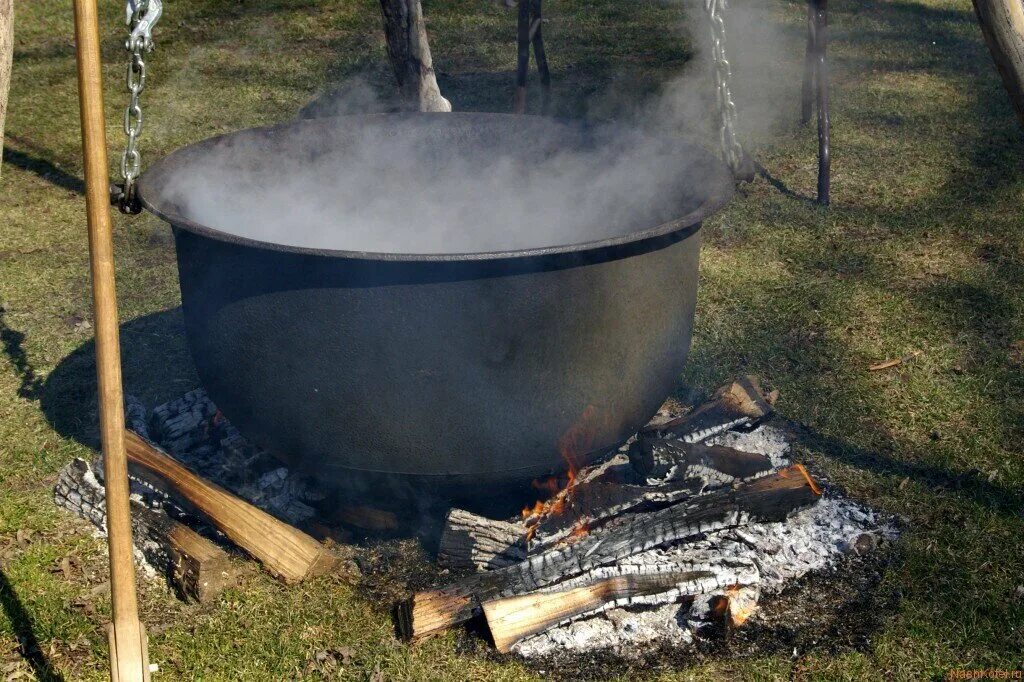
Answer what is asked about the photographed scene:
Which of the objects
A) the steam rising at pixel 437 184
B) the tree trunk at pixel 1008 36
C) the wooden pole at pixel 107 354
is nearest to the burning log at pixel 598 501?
the steam rising at pixel 437 184

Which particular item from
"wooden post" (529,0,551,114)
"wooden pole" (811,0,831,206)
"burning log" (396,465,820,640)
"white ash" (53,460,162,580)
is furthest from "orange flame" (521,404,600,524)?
"wooden post" (529,0,551,114)

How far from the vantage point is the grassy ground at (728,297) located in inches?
101

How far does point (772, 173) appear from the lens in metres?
5.94

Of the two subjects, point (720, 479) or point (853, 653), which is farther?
point (720, 479)

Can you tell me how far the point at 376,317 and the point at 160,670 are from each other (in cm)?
114

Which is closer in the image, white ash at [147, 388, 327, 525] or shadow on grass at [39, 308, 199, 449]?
white ash at [147, 388, 327, 525]

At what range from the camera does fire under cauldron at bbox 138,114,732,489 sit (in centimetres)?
229

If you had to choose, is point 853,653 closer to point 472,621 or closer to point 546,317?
point 472,621

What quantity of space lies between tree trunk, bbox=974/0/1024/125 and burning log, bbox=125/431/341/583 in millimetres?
2429

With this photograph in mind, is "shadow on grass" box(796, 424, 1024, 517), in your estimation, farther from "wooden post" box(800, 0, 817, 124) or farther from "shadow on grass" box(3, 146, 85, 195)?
"shadow on grass" box(3, 146, 85, 195)

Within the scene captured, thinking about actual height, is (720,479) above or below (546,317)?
below

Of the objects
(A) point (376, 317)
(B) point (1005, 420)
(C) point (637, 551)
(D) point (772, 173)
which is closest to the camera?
(A) point (376, 317)

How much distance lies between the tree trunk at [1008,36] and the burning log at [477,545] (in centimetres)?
192

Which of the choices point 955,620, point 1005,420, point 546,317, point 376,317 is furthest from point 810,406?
point 376,317
